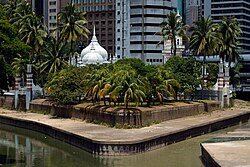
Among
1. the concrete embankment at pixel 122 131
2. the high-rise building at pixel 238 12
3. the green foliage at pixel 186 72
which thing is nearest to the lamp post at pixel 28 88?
the concrete embankment at pixel 122 131

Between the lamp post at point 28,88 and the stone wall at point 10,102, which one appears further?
the stone wall at point 10,102

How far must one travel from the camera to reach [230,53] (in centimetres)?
7469

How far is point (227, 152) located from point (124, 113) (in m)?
11.7

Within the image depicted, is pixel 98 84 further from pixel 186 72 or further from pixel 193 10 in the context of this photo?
pixel 193 10

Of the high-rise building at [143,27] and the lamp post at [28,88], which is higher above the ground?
the high-rise building at [143,27]

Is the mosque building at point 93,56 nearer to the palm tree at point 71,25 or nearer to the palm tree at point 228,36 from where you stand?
the palm tree at point 71,25

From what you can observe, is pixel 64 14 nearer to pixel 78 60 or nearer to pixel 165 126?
pixel 78 60

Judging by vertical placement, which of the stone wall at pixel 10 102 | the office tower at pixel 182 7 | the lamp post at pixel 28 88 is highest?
the office tower at pixel 182 7

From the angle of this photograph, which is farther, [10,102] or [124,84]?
[10,102]

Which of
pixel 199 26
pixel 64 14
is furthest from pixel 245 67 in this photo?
pixel 64 14

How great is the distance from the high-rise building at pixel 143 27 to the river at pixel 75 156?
2898 inches

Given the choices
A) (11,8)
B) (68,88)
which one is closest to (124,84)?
(68,88)

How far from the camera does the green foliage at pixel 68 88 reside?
4425cm

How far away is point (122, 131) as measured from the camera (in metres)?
33.6
